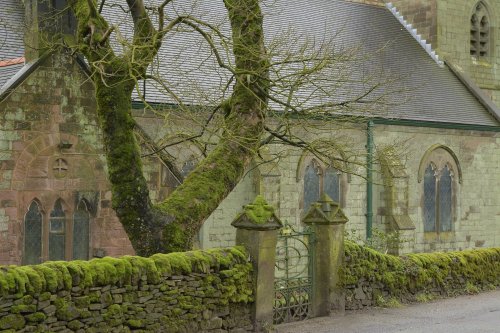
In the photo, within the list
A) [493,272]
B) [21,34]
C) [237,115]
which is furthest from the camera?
[21,34]

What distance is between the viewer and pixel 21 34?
67.1 feet

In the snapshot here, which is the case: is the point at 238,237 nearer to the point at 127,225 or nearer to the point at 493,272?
the point at 127,225

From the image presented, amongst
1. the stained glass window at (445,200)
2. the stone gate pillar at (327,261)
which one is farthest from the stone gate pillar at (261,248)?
the stained glass window at (445,200)

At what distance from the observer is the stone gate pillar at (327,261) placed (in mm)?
14352

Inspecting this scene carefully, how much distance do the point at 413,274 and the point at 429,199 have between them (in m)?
11.5

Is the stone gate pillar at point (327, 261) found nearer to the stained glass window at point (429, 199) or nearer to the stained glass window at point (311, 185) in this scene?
the stained glass window at point (311, 185)

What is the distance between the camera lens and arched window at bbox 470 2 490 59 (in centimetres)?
3145

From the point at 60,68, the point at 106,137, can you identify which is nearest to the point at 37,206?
the point at 60,68

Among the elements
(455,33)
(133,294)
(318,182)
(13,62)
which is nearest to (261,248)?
(133,294)

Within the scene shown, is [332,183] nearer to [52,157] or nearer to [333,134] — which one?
[333,134]

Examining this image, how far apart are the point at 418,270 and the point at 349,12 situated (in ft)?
50.6

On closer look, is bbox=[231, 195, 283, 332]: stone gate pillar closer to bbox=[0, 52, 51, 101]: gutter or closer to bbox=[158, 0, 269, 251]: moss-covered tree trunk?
bbox=[158, 0, 269, 251]: moss-covered tree trunk

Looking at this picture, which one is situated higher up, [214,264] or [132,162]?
[132,162]

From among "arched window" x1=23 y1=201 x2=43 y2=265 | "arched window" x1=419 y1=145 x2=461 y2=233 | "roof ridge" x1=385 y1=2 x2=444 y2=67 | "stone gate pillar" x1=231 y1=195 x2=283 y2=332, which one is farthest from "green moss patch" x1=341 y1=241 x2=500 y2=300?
"roof ridge" x1=385 y1=2 x2=444 y2=67
